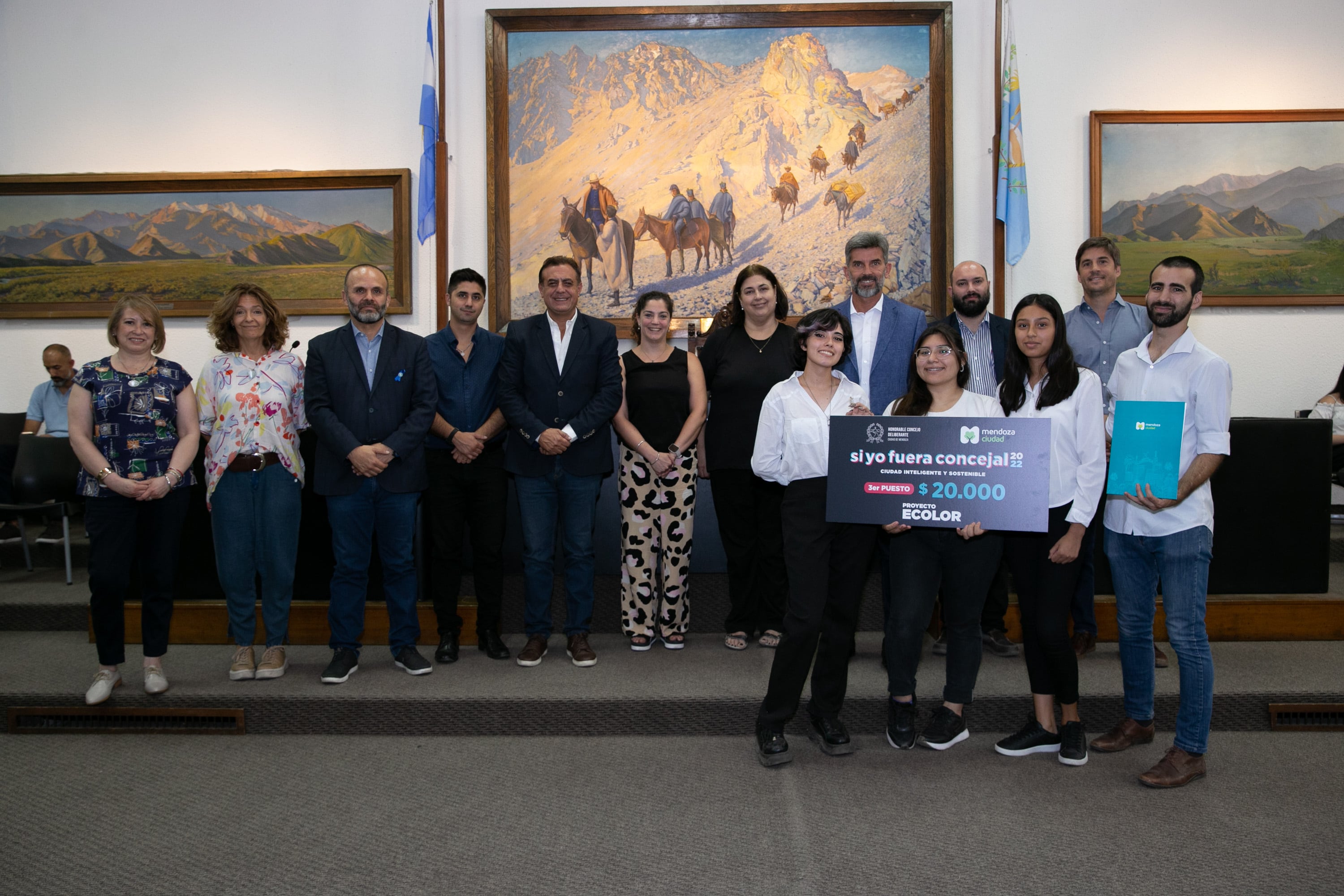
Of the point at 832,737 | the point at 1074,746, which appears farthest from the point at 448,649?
the point at 1074,746

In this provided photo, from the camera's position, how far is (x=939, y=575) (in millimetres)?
2709

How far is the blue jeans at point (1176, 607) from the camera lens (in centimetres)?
250

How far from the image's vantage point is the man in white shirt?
247 centimetres

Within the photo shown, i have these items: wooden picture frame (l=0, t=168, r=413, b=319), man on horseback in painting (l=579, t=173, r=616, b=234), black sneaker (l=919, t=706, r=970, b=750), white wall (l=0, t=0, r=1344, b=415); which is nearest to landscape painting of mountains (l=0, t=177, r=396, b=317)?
wooden picture frame (l=0, t=168, r=413, b=319)

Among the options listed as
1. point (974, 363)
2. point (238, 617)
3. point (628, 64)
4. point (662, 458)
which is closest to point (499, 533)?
point (662, 458)

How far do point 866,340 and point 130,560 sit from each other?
124 inches

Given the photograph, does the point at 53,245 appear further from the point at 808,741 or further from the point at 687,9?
the point at 808,741

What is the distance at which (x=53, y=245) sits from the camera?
5.52 meters

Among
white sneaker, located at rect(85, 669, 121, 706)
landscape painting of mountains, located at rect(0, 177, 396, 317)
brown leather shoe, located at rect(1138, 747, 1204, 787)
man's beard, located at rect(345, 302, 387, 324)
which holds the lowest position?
brown leather shoe, located at rect(1138, 747, 1204, 787)

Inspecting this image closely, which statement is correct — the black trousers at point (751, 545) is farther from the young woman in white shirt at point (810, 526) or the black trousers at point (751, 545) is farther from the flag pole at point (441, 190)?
the flag pole at point (441, 190)

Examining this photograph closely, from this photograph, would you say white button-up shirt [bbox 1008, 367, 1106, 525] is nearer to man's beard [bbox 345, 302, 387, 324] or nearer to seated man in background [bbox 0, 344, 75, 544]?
man's beard [bbox 345, 302, 387, 324]

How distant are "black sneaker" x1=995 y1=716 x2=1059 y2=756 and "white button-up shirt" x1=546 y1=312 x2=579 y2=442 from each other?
2262 mm

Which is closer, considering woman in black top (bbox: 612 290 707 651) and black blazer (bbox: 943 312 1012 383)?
black blazer (bbox: 943 312 1012 383)

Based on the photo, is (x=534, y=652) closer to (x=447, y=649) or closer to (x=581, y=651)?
(x=581, y=651)
